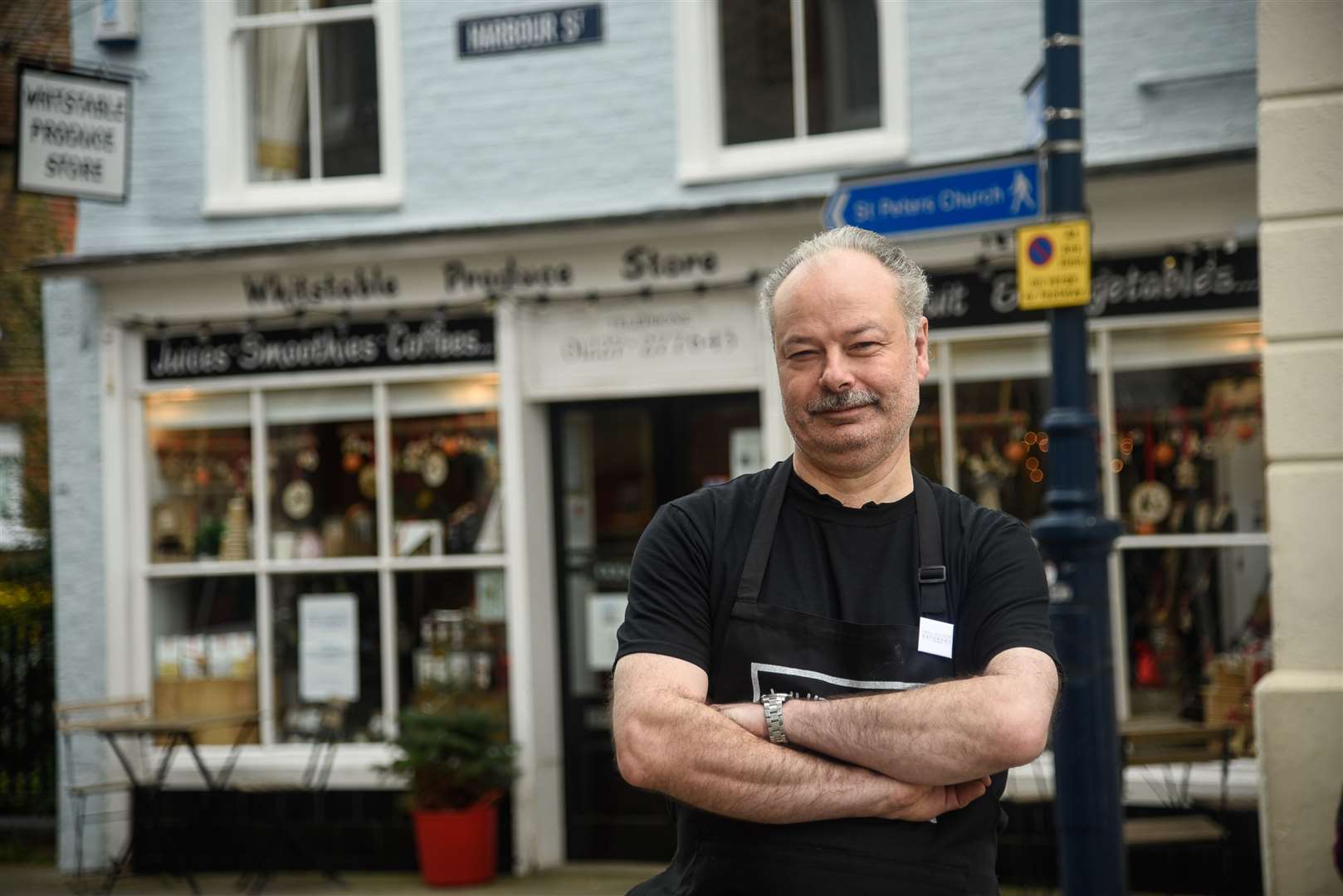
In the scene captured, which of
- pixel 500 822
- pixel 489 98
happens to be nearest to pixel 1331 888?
pixel 500 822

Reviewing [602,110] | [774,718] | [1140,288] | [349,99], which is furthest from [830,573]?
[349,99]

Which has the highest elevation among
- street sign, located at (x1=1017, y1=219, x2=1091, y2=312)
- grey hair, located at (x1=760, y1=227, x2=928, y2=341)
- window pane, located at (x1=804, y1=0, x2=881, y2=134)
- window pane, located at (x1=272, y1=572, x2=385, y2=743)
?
window pane, located at (x1=804, y1=0, x2=881, y2=134)

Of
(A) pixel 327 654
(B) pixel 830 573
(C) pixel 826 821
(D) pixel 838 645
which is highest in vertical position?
(B) pixel 830 573

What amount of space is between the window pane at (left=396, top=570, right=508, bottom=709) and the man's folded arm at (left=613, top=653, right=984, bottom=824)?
6.74 meters

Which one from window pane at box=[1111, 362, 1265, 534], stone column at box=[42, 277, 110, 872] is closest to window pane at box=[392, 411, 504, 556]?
stone column at box=[42, 277, 110, 872]

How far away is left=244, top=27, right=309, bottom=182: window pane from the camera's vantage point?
31.1 feet

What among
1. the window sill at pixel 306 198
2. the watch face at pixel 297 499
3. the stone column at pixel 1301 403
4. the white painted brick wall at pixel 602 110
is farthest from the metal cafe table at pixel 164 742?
the stone column at pixel 1301 403

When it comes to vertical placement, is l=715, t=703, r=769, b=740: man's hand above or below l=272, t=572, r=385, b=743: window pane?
above

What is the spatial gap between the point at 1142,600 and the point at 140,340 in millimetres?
6166

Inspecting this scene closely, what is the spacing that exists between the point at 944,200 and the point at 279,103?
17.7ft

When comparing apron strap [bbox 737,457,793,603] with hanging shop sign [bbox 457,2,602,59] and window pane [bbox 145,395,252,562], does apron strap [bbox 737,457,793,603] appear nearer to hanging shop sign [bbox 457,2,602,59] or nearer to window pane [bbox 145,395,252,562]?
hanging shop sign [bbox 457,2,602,59]

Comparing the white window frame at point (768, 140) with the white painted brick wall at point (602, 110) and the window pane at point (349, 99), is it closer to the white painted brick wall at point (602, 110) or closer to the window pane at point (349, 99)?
the white painted brick wall at point (602, 110)

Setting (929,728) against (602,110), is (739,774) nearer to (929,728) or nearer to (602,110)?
(929,728)

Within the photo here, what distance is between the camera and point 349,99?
30.9ft
